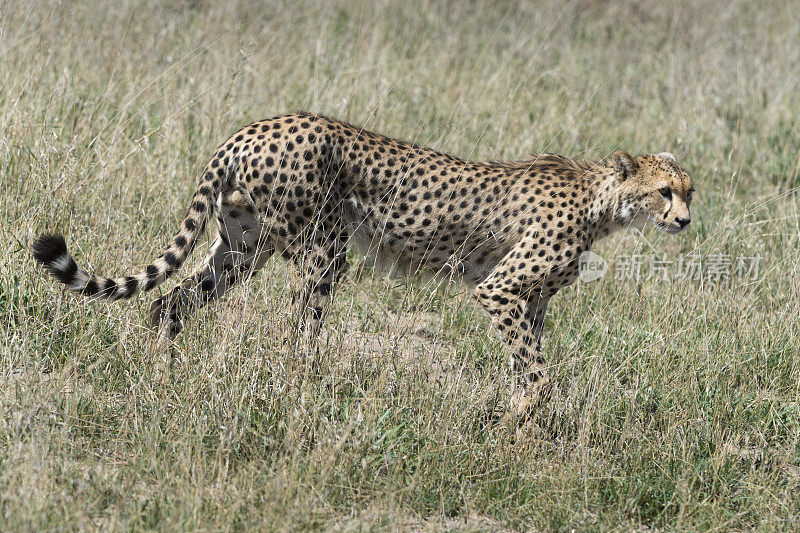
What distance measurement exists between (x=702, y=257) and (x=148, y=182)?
115 inches

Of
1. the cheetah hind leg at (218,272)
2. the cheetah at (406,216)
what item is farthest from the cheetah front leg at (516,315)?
the cheetah hind leg at (218,272)

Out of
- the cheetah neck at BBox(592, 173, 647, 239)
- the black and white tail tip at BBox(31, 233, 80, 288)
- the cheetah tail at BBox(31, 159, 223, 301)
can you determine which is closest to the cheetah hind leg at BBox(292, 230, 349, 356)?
the cheetah tail at BBox(31, 159, 223, 301)

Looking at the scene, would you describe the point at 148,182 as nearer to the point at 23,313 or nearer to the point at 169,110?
the point at 169,110

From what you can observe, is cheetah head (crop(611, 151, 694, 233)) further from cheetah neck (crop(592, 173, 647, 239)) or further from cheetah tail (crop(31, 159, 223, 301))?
cheetah tail (crop(31, 159, 223, 301))

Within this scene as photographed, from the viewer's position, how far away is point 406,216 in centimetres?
406

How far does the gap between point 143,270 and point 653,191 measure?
211 cm

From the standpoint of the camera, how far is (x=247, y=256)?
4.04m

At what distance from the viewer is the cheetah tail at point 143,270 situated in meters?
3.21

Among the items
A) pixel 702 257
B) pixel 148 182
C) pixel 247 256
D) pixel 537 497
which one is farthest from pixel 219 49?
pixel 537 497

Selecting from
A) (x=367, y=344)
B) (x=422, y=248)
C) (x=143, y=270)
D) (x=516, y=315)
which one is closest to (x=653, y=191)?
(x=516, y=315)

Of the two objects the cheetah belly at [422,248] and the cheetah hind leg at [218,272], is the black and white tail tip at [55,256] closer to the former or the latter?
the cheetah hind leg at [218,272]

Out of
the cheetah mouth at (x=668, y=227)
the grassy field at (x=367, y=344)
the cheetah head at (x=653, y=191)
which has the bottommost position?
the grassy field at (x=367, y=344)

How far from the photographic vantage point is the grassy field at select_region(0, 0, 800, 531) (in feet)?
10.1

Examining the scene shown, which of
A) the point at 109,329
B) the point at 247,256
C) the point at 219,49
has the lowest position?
the point at 109,329
